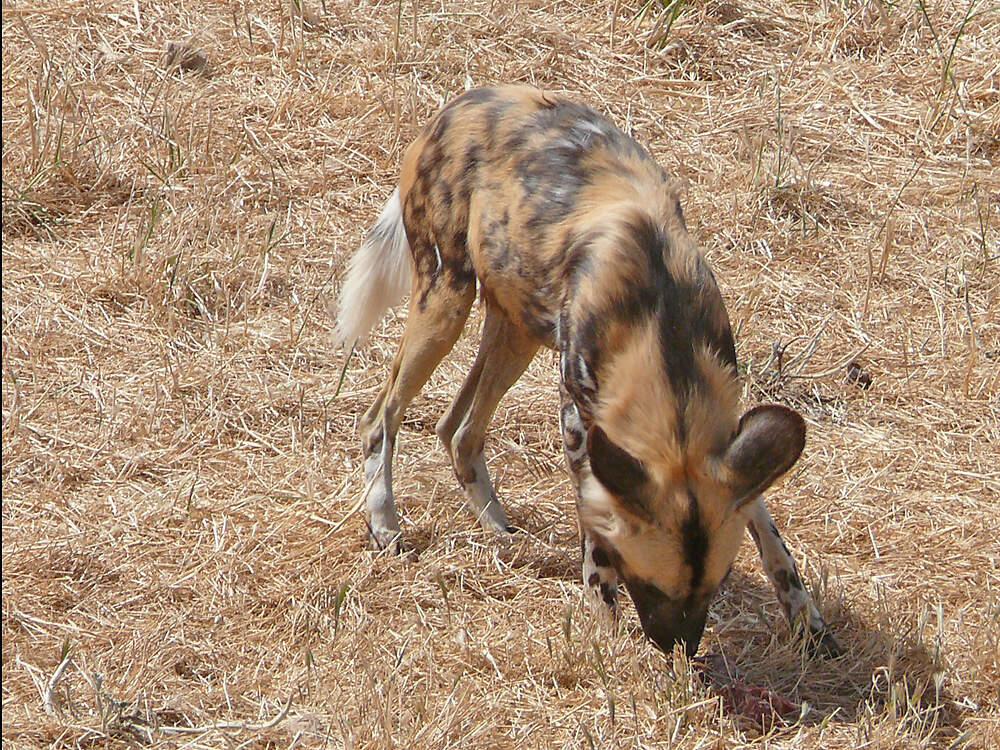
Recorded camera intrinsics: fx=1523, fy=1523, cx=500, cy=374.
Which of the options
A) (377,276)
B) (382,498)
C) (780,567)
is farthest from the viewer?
(377,276)

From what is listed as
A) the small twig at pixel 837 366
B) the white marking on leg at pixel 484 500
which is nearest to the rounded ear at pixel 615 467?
the white marking on leg at pixel 484 500

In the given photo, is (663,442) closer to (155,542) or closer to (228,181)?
(155,542)

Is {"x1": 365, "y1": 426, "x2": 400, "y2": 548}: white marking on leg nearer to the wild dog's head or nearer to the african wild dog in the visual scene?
the african wild dog

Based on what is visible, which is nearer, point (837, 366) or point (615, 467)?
point (615, 467)

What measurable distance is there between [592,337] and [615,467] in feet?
1.75

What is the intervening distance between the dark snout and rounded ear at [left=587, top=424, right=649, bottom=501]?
0.30 metres

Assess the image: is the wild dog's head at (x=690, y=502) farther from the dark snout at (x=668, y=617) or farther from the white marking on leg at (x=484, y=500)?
the white marking on leg at (x=484, y=500)

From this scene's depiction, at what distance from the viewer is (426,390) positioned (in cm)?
528

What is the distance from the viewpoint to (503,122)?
436 centimetres

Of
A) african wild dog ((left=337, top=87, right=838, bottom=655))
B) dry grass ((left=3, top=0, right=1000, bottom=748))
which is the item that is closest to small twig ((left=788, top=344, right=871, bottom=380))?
dry grass ((left=3, top=0, right=1000, bottom=748))

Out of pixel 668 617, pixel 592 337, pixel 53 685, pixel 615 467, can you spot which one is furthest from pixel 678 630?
pixel 53 685

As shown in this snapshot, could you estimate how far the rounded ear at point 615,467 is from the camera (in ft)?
11.0

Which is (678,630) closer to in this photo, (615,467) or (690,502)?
(690,502)

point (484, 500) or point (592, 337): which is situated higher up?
point (592, 337)
